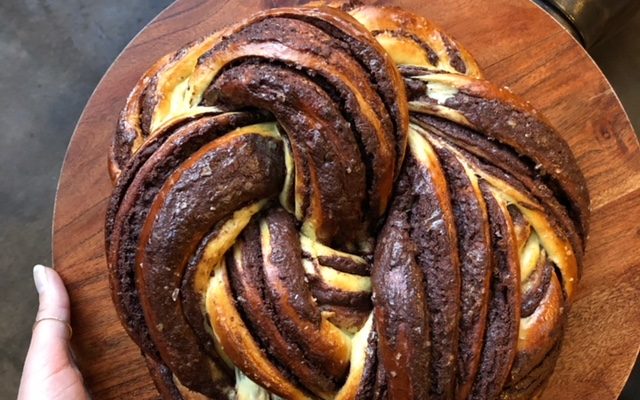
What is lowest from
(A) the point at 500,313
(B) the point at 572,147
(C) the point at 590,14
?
(A) the point at 500,313

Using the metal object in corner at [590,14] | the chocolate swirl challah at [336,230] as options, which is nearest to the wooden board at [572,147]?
the metal object in corner at [590,14]

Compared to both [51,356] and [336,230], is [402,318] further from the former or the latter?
[51,356]

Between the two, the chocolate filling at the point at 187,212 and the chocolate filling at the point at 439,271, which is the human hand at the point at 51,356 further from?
the chocolate filling at the point at 439,271

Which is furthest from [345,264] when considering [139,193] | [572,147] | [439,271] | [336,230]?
[572,147]

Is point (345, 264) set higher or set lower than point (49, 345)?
higher

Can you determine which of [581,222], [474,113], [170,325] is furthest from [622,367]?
[170,325]

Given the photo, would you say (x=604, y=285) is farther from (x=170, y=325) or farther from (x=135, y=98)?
(x=135, y=98)

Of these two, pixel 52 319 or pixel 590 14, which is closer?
pixel 52 319
